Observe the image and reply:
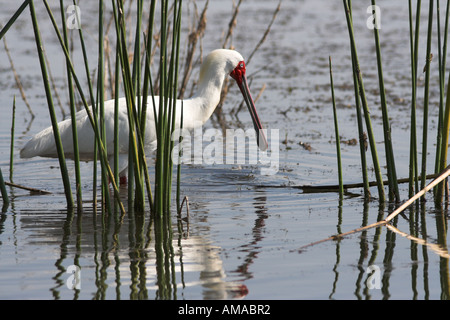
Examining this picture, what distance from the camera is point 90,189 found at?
611 cm

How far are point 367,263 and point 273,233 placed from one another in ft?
2.59

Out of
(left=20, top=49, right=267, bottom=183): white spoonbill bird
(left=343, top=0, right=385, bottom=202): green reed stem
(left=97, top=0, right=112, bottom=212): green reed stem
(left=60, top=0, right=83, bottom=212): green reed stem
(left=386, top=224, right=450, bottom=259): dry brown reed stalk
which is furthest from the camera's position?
(left=20, top=49, right=267, bottom=183): white spoonbill bird

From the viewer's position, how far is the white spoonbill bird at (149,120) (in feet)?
20.0

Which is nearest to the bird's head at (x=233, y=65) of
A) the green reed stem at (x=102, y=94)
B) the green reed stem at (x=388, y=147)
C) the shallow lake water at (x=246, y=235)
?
the shallow lake water at (x=246, y=235)

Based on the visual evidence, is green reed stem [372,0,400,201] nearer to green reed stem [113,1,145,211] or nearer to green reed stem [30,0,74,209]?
green reed stem [113,1,145,211]

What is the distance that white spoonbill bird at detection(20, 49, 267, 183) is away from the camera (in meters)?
6.09

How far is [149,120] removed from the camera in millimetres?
6211

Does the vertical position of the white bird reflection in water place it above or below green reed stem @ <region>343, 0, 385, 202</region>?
below

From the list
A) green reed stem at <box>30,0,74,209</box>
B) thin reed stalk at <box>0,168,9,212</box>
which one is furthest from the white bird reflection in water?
thin reed stalk at <box>0,168,9,212</box>

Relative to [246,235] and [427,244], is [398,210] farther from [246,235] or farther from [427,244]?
[246,235]

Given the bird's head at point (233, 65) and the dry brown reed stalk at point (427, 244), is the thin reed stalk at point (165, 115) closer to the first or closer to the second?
the dry brown reed stalk at point (427, 244)

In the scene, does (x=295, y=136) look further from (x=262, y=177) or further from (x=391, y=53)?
(x=391, y=53)

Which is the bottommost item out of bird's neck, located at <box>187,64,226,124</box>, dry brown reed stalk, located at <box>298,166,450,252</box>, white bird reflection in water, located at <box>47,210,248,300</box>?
white bird reflection in water, located at <box>47,210,248,300</box>

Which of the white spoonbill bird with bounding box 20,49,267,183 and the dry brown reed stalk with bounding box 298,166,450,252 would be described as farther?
the white spoonbill bird with bounding box 20,49,267,183
